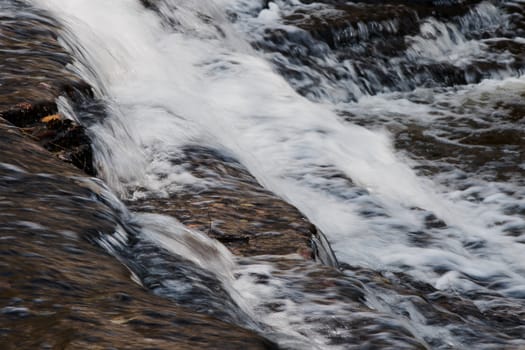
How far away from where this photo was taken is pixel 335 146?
805 centimetres

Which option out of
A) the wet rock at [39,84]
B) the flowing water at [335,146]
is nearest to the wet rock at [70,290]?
the flowing water at [335,146]

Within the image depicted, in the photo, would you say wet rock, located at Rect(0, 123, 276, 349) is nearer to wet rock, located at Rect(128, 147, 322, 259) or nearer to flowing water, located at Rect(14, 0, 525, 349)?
flowing water, located at Rect(14, 0, 525, 349)

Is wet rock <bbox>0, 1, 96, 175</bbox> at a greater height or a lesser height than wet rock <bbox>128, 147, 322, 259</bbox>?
greater

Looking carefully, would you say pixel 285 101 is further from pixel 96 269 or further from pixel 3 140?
pixel 96 269

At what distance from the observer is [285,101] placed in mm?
8750

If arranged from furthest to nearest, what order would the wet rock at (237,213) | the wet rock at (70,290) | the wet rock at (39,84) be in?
1. the wet rock at (39,84)
2. the wet rock at (237,213)
3. the wet rock at (70,290)

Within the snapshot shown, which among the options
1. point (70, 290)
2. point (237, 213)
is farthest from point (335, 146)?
point (70, 290)

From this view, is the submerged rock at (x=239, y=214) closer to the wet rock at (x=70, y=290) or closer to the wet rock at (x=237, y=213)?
the wet rock at (x=237, y=213)

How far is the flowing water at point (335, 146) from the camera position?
4316 millimetres

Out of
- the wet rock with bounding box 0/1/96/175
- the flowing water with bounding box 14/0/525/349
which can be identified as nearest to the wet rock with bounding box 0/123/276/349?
the flowing water with bounding box 14/0/525/349

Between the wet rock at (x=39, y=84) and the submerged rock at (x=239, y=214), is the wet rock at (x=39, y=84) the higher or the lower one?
the higher one

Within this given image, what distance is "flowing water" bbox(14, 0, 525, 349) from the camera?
170 inches

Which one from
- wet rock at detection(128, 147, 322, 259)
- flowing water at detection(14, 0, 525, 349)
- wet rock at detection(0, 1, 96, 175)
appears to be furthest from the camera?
wet rock at detection(0, 1, 96, 175)

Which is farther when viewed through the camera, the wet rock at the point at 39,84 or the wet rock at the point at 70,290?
the wet rock at the point at 39,84
